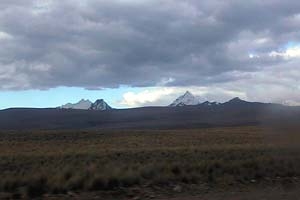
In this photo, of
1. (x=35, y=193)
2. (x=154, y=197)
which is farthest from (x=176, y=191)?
(x=35, y=193)

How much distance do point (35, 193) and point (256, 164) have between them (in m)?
10.0

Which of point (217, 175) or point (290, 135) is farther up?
point (290, 135)

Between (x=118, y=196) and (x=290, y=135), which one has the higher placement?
(x=290, y=135)

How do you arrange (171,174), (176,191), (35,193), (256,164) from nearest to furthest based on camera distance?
(35,193) < (176,191) < (171,174) < (256,164)

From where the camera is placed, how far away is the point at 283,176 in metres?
20.1

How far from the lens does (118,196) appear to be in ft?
50.1

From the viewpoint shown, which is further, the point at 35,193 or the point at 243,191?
Result: the point at 243,191

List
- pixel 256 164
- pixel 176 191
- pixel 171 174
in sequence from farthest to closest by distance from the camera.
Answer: pixel 256 164
pixel 171 174
pixel 176 191

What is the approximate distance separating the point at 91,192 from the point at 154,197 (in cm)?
188

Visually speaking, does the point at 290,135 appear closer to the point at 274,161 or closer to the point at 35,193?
the point at 274,161

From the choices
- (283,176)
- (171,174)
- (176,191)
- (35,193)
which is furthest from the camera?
(283,176)

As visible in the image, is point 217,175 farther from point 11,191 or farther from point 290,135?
point 11,191

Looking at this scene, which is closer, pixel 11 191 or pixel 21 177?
pixel 11 191

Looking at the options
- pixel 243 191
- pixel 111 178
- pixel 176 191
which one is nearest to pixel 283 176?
pixel 243 191
